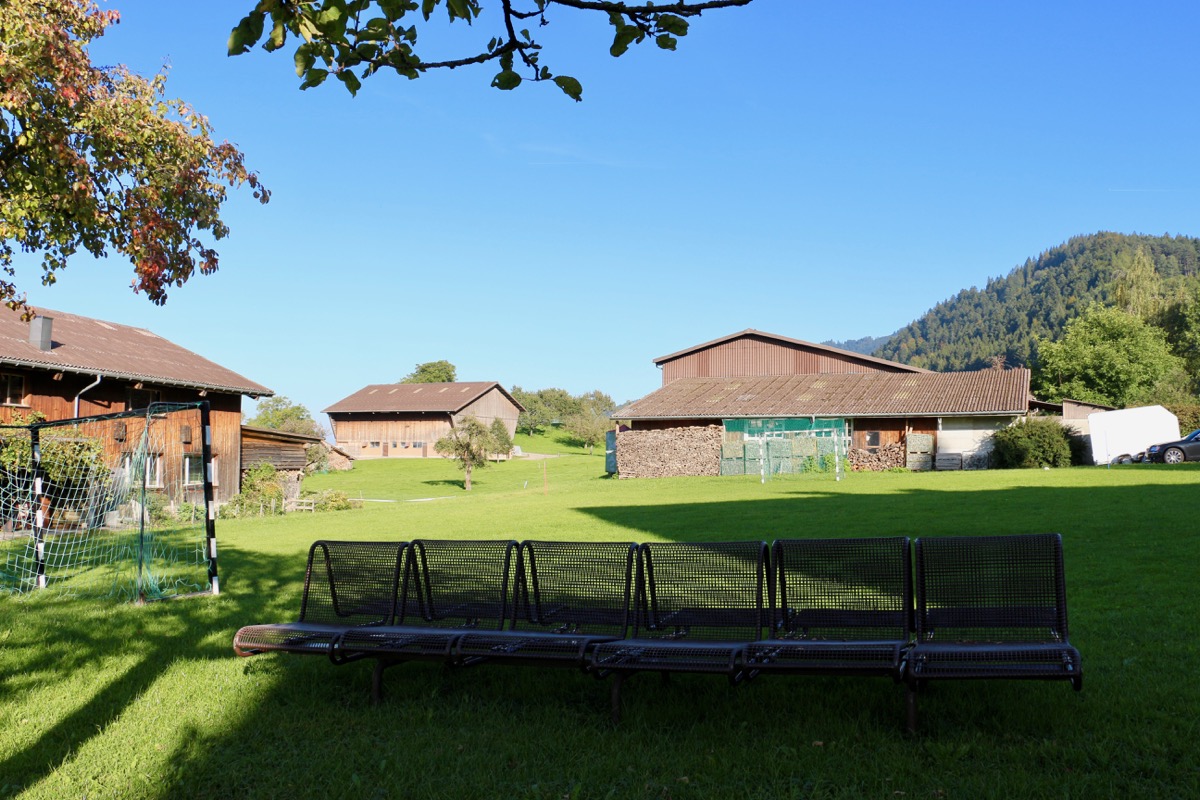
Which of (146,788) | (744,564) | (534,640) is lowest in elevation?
(146,788)

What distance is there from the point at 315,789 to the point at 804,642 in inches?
102

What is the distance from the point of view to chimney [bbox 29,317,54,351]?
26172 mm

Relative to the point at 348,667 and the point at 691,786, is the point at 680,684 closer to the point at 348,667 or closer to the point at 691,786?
the point at 691,786

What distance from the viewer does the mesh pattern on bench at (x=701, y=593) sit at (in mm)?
5691

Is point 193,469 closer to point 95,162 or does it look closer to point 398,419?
point 95,162

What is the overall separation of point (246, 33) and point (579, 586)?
3.94 m

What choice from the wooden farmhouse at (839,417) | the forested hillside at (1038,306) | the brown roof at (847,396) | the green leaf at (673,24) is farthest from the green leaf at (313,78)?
the forested hillside at (1038,306)

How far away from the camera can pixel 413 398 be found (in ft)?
238

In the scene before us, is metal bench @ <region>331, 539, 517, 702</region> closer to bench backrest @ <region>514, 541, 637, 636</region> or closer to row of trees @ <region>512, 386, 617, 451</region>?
bench backrest @ <region>514, 541, 637, 636</region>

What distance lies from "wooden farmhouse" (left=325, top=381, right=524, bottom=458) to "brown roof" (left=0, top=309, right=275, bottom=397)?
3512 centimetres

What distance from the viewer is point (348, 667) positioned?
6.47 meters

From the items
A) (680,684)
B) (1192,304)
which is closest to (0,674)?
(680,684)

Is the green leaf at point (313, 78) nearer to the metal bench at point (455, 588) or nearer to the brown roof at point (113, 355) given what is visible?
the metal bench at point (455, 588)

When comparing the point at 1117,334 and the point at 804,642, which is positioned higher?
the point at 1117,334
